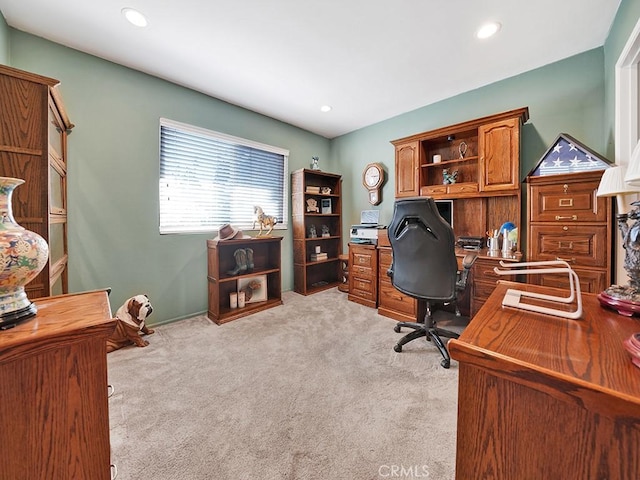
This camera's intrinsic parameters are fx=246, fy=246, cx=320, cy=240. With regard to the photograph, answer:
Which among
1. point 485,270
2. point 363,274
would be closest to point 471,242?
point 485,270

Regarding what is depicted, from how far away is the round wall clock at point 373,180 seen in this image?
3.74 metres

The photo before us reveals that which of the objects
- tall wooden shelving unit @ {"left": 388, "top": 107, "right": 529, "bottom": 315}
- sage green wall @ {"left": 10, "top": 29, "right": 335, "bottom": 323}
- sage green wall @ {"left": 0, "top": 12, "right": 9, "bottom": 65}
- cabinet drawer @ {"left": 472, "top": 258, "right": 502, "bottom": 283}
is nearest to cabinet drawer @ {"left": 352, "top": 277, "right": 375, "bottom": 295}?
tall wooden shelving unit @ {"left": 388, "top": 107, "right": 529, "bottom": 315}

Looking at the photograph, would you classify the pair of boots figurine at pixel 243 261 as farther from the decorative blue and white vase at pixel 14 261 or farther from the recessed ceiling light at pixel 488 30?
the recessed ceiling light at pixel 488 30

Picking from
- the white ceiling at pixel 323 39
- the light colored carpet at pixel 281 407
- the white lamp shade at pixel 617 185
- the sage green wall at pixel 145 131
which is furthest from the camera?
the sage green wall at pixel 145 131

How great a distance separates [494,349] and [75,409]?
1.21m

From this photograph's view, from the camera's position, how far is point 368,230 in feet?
10.6

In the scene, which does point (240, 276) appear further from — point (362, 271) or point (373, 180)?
point (373, 180)

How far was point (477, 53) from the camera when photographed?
87.5 inches

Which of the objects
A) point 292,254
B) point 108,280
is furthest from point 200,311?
point 292,254

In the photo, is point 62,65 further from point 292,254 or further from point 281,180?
point 292,254

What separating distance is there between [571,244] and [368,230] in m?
1.87

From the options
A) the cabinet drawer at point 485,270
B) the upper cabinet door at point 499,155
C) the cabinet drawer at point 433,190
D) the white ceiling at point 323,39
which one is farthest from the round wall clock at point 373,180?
the cabinet drawer at point 485,270

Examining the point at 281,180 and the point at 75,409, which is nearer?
the point at 75,409

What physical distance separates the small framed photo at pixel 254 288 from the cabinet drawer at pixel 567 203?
293 cm
